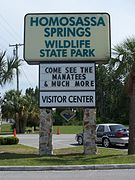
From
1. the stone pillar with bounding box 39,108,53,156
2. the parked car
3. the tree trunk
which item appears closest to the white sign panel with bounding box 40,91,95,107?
the stone pillar with bounding box 39,108,53,156

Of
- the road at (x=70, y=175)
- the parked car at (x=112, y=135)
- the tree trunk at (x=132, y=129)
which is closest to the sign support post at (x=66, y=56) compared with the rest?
the tree trunk at (x=132, y=129)

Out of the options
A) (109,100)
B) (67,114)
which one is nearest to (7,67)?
(67,114)

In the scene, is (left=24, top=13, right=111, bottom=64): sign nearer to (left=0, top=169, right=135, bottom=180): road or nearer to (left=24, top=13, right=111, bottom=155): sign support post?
(left=24, top=13, right=111, bottom=155): sign support post

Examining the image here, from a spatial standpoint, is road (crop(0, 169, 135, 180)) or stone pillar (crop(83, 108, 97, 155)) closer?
road (crop(0, 169, 135, 180))

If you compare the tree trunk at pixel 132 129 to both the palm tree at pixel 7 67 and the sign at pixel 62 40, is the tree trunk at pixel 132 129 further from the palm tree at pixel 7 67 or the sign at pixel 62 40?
the palm tree at pixel 7 67

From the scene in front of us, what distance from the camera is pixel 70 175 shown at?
1293 cm

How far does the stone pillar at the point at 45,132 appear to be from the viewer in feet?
62.5

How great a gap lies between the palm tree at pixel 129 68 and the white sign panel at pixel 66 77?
1205mm

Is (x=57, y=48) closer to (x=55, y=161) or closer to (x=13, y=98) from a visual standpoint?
(x=55, y=161)

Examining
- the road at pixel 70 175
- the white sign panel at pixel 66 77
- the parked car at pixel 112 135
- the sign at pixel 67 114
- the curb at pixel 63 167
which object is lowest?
the road at pixel 70 175

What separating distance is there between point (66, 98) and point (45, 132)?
1.77 metres

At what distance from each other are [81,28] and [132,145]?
5.61 metres

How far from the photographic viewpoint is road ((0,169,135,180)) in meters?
12.4

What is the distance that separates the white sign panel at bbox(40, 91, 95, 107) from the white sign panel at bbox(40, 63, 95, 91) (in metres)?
0.22
